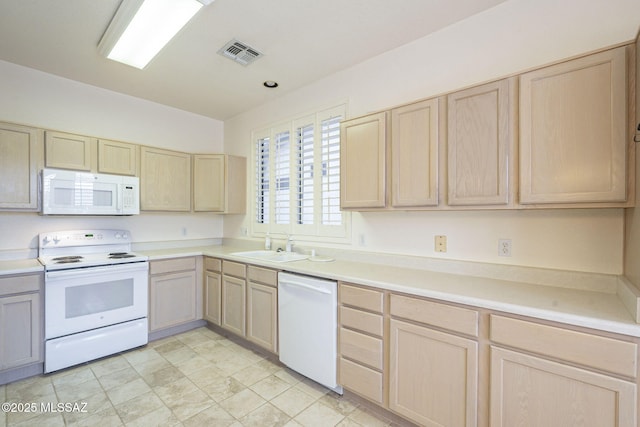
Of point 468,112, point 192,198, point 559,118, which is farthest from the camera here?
point 192,198

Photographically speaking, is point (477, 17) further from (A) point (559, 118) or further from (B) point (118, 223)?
(B) point (118, 223)

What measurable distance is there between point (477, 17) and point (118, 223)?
3919 millimetres

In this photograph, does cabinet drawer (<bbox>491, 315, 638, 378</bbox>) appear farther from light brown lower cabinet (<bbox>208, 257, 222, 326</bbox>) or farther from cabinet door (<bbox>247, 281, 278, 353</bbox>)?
light brown lower cabinet (<bbox>208, 257, 222, 326</bbox>)

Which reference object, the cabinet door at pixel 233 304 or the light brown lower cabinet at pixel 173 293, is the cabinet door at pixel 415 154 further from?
the light brown lower cabinet at pixel 173 293

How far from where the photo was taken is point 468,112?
5.67ft

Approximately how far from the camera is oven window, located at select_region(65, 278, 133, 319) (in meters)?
2.48

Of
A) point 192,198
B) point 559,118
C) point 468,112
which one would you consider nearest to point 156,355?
point 192,198

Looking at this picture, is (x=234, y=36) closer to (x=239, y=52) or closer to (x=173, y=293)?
(x=239, y=52)

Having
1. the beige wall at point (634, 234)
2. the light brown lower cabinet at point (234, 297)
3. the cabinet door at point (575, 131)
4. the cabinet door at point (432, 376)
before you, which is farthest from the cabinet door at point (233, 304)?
the beige wall at point (634, 234)

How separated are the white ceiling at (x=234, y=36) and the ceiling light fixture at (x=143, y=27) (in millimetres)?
78

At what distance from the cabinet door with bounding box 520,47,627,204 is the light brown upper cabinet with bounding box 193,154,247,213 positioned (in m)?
3.15

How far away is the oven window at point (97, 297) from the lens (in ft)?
8.14

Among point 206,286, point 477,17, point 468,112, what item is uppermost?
point 477,17

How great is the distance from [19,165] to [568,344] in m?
3.95
